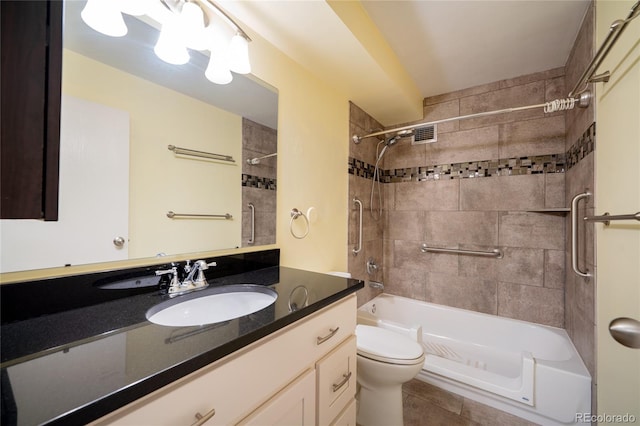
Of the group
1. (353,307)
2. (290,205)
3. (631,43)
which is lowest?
(353,307)

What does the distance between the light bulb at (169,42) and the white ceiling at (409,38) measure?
0.30 meters

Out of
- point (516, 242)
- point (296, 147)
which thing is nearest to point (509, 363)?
point (516, 242)

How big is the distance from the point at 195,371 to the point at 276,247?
3.01 feet

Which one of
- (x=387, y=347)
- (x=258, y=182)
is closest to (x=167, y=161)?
(x=258, y=182)


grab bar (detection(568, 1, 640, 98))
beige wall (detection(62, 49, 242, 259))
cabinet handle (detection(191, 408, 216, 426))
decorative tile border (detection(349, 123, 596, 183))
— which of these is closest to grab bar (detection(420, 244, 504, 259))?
decorative tile border (detection(349, 123, 596, 183))

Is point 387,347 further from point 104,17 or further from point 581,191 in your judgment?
point 104,17

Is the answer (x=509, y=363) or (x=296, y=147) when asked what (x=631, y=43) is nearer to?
(x=296, y=147)

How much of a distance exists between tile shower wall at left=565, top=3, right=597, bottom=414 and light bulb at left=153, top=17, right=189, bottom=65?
2.01m

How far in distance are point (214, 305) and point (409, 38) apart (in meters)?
1.97

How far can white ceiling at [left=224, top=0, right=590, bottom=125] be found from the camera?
1.22 metres

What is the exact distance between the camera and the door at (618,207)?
2.82 ft

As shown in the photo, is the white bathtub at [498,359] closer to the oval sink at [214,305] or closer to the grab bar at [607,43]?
the oval sink at [214,305]

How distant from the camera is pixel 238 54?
114 cm

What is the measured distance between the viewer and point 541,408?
1413mm
